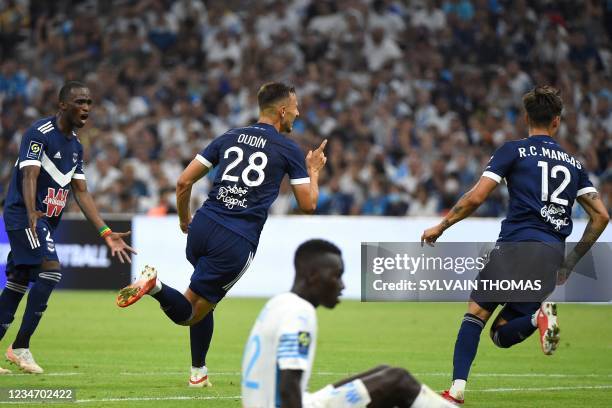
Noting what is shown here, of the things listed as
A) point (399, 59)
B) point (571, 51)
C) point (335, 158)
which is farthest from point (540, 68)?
point (335, 158)

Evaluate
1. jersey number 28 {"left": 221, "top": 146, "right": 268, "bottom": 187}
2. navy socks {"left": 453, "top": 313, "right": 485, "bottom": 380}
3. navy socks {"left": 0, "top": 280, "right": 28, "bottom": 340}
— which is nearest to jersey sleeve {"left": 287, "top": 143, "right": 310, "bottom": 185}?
jersey number 28 {"left": 221, "top": 146, "right": 268, "bottom": 187}

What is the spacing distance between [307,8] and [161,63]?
3.76 metres

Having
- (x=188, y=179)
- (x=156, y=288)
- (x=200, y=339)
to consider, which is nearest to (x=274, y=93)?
(x=188, y=179)

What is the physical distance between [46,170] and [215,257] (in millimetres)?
2184

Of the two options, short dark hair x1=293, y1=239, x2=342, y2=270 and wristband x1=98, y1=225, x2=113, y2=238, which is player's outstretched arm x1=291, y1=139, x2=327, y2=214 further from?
short dark hair x1=293, y1=239, x2=342, y2=270

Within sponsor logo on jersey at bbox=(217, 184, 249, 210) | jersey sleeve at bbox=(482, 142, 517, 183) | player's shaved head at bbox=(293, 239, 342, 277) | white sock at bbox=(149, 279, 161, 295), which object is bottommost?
white sock at bbox=(149, 279, 161, 295)

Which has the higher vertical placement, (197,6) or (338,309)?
(197,6)

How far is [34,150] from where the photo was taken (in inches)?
409

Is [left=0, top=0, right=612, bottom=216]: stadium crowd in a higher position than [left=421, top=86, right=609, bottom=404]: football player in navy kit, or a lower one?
higher

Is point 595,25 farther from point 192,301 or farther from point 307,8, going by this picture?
point 192,301

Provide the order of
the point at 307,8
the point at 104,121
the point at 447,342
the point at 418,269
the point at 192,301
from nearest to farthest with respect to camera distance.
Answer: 1. the point at 192,301
2. the point at 418,269
3. the point at 447,342
4. the point at 104,121
5. the point at 307,8

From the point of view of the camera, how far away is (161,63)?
2731 centimetres

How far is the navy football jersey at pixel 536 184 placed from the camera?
9.19 m

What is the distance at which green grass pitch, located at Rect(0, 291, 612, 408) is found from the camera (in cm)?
971
